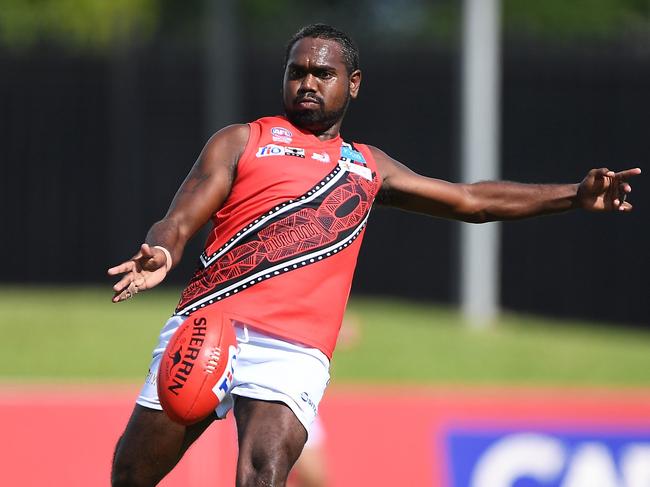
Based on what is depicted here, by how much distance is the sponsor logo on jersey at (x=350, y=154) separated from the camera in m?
6.58

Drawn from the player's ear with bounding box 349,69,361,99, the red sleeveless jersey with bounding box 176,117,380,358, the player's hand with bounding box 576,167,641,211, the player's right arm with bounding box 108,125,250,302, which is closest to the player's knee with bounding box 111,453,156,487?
Result: the red sleeveless jersey with bounding box 176,117,380,358

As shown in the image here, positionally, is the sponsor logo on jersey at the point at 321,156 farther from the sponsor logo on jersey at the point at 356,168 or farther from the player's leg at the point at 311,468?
the player's leg at the point at 311,468

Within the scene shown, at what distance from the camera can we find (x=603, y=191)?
686cm

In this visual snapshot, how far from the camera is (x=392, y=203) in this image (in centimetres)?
686

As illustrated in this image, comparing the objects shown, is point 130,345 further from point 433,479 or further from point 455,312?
point 433,479

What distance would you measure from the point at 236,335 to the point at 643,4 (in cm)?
2779

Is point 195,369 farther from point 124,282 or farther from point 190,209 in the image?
point 190,209

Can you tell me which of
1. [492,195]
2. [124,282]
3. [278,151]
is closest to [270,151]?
[278,151]

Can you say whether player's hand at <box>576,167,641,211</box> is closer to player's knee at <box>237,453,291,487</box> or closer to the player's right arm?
the player's right arm

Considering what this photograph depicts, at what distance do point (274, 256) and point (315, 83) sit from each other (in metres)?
0.84

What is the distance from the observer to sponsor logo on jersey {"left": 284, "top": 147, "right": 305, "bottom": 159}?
6.39 meters

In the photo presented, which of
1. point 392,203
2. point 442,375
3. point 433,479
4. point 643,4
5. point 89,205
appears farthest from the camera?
point 643,4

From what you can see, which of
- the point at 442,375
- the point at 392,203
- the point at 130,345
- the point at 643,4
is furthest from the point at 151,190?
the point at 643,4

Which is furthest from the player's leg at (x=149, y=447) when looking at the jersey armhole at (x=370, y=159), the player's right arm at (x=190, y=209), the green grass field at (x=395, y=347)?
the green grass field at (x=395, y=347)
